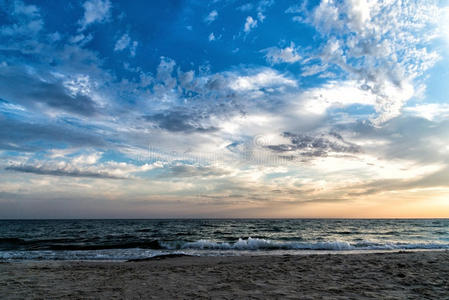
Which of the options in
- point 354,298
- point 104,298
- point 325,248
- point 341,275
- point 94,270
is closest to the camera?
point 354,298

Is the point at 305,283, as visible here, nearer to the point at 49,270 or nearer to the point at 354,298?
the point at 354,298

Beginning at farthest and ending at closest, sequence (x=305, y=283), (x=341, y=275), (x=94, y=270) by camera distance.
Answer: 1. (x=94, y=270)
2. (x=341, y=275)
3. (x=305, y=283)

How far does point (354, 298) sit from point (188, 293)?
432 centimetres

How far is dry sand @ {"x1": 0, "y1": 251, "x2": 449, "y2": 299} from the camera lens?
6.77 metres

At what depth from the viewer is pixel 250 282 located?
8.02 meters

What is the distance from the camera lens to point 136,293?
7.17 metres

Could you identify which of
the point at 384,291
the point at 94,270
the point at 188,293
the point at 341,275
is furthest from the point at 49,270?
the point at 384,291

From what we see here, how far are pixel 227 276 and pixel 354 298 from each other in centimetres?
434

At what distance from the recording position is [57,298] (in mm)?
6859

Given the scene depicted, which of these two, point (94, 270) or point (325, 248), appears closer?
point (94, 270)

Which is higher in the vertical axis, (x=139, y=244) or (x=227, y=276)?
(x=227, y=276)

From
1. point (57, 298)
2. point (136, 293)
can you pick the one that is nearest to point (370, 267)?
point (136, 293)

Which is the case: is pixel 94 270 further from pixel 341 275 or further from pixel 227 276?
pixel 341 275

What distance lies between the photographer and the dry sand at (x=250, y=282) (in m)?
6.77
